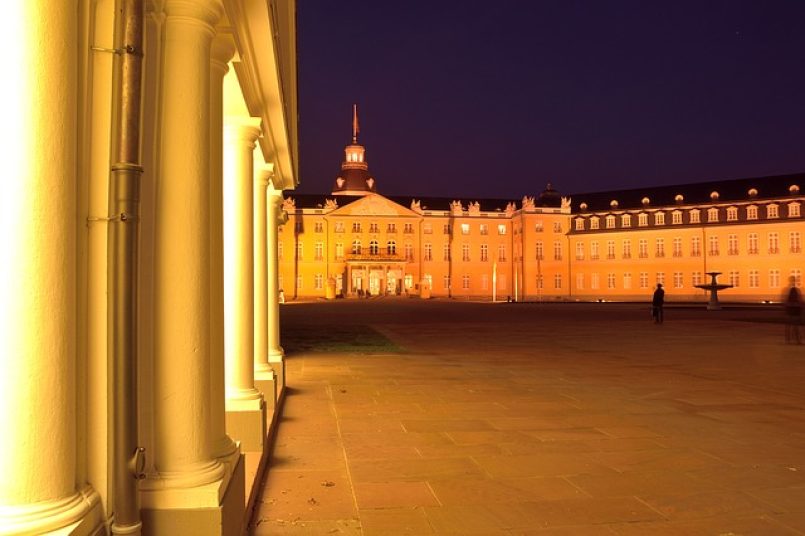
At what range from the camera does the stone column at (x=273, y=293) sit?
34.9 feet

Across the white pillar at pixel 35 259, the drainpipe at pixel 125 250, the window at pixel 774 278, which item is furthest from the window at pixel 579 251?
the white pillar at pixel 35 259

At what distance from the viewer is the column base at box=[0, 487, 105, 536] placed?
2.60 meters

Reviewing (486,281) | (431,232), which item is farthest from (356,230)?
(486,281)

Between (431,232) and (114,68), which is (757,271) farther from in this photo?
(114,68)

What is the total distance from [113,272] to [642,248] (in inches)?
3472

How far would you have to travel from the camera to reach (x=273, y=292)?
11438 millimetres

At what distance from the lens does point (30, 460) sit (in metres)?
2.65

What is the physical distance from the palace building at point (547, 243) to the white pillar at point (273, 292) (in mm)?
70420

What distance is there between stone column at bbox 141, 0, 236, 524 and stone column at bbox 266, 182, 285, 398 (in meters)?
6.64

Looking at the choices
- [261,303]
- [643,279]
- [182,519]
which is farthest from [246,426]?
[643,279]

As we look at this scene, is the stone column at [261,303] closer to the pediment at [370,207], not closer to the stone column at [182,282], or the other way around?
the stone column at [182,282]

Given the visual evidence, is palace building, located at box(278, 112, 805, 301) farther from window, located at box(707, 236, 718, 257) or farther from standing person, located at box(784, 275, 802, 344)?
standing person, located at box(784, 275, 802, 344)

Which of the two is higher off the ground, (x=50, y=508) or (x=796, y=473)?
(x=50, y=508)

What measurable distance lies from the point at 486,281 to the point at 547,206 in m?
13.7
